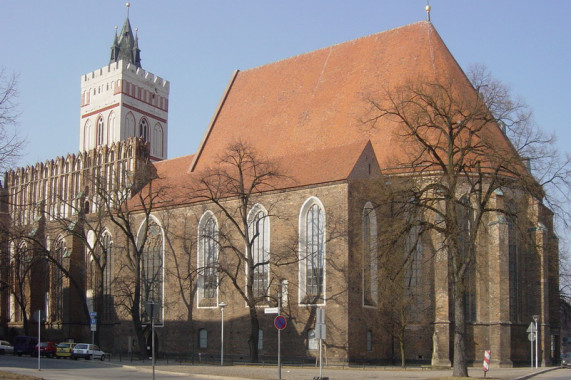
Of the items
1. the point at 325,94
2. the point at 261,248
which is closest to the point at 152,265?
the point at 261,248

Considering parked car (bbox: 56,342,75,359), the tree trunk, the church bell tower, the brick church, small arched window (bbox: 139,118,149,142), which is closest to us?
the tree trunk

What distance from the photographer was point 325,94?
41.7m

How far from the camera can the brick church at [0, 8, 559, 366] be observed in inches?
1356

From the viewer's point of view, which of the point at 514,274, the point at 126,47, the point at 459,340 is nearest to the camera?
the point at 459,340

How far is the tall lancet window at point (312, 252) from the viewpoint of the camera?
35219 mm

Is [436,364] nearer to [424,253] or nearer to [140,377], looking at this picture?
[424,253]

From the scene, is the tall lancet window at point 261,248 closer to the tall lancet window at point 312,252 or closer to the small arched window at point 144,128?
the tall lancet window at point 312,252

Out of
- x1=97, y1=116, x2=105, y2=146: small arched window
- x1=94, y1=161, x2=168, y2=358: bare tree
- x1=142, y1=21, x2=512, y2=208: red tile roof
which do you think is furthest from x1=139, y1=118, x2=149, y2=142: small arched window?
x1=94, y1=161, x2=168, y2=358: bare tree

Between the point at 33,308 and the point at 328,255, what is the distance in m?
27.4

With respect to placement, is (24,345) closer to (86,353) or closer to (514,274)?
(86,353)

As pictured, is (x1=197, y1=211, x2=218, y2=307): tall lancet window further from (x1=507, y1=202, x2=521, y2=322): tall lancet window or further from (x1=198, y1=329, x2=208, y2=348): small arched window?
(x1=507, y1=202, x2=521, y2=322): tall lancet window

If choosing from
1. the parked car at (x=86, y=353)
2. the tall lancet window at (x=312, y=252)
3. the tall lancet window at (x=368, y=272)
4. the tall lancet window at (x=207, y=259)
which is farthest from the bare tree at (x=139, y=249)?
the tall lancet window at (x=368, y=272)

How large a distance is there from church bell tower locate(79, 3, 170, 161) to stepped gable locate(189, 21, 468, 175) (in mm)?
20421

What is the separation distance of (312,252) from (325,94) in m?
10.3
